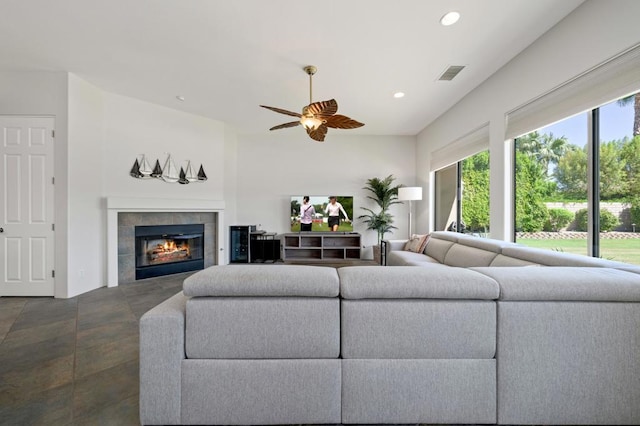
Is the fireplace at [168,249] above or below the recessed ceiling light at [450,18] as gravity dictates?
below

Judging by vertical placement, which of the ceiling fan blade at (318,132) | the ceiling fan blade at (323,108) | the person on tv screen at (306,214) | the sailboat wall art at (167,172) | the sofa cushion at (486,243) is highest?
the ceiling fan blade at (323,108)

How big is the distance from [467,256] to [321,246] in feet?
10.1

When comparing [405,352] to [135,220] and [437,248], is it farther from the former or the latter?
[135,220]

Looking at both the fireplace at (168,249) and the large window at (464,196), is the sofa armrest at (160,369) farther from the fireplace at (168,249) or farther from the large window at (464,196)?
the large window at (464,196)

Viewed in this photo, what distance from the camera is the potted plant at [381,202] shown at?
5.70m

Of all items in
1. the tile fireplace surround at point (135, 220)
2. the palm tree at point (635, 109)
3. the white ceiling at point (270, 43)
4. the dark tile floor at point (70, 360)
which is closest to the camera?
the dark tile floor at point (70, 360)

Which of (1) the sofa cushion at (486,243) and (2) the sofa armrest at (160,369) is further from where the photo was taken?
(1) the sofa cushion at (486,243)

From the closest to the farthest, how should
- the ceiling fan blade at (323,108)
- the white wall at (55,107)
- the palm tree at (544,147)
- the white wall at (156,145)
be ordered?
the ceiling fan blade at (323,108)
the palm tree at (544,147)
the white wall at (55,107)
the white wall at (156,145)

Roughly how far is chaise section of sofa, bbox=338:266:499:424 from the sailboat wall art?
4.20 metres

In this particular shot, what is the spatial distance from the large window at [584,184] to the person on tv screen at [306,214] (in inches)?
141

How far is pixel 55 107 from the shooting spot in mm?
3277

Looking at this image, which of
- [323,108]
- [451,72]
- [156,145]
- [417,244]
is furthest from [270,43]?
[417,244]

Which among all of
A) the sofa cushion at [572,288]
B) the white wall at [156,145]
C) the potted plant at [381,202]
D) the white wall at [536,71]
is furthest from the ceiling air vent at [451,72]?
the white wall at [156,145]

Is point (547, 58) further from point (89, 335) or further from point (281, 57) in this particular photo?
point (89, 335)
